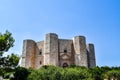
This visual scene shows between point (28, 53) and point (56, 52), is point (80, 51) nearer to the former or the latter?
point (56, 52)

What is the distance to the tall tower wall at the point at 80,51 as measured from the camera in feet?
125

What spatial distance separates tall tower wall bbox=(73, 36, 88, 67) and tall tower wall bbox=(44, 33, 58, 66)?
153 inches

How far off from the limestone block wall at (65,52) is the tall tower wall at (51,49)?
1.46 metres

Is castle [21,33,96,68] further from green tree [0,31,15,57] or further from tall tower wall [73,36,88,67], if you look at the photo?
green tree [0,31,15,57]

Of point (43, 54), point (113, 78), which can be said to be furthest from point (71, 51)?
point (113, 78)

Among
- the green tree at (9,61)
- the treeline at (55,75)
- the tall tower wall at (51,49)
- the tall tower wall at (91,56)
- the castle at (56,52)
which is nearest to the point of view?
the green tree at (9,61)

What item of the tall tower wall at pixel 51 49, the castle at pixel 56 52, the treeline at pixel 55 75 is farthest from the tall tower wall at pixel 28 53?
the treeline at pixel 55 75

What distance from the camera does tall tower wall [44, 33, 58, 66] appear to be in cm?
3728

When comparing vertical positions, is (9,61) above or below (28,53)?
below

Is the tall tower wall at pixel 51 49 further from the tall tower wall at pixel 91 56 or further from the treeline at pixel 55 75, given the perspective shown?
the treeline at pixel 55 75

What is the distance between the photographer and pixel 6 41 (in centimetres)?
2012

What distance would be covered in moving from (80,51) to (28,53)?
10.2m

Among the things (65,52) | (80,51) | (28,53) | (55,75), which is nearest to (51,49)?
(65,52)

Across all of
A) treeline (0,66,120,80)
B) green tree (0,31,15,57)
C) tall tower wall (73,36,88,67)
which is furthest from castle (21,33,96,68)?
green tree (0,31,15,57)
